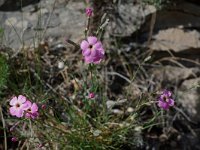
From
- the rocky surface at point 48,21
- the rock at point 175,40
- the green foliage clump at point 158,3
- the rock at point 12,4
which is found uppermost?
the green foliage clump at point 158,3

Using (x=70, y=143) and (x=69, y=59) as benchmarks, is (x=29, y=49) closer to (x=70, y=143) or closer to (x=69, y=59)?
(x=69, y=59)

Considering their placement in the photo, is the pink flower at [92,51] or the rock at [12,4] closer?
the pink flower at [92,51]

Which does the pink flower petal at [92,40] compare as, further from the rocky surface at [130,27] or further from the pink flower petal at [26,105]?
the rocky surface at [130,27]

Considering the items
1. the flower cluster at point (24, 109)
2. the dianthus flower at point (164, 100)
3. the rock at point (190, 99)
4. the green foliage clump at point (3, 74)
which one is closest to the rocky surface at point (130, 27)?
the rock at point (190, 99)

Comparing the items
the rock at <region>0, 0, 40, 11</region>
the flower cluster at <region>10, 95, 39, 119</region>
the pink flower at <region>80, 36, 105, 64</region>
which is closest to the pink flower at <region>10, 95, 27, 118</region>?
the flower cluster at <region>10, 95, 39, 119</region>

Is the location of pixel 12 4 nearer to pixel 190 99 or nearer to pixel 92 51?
pixel 92 51
